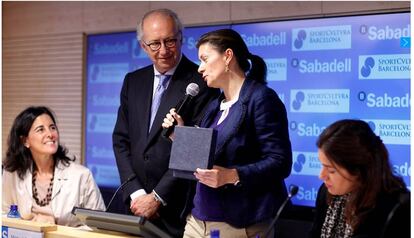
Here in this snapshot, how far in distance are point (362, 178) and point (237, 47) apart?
784 mm

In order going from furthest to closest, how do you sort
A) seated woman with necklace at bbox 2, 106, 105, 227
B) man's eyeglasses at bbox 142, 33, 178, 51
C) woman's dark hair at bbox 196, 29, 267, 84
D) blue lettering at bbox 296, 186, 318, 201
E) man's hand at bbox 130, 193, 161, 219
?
blue lettering at bbox 296, 186, 318, 201, seated woman with necklace at bbox 2, 106, 105, 227, man's eyeglasses at bbox 142, 33, 178, 51, man's hand at bbox 130, 193, 161, 219, woman's dark hair at bbox 196, 29, 267, 84

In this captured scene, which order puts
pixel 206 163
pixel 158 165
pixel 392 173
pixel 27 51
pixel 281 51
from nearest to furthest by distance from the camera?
pixel 392 173, pixel 206 163, pixel 158 165, pixel 281 51, pixel 27 51

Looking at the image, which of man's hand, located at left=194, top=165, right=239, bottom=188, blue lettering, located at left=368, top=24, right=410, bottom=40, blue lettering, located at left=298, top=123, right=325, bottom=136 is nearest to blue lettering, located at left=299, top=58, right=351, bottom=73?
blue lettering, located at left=368, top=24, right=410, bottom=40

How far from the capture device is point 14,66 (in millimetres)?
6246

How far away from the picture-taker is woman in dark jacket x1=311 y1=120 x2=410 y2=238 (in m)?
2.00

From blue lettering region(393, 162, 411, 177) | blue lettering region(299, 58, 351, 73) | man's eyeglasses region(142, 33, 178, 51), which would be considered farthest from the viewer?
blue lettering region(299, 58, 351, 73)

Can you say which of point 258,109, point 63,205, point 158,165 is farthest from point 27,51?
point 258,109

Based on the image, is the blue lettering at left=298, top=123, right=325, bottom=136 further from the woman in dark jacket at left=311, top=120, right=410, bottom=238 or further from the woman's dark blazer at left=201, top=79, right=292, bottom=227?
the woman in dark jacket at left=311, top=120, right=410, bottom=238

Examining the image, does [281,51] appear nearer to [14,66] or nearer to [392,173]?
[392,173]

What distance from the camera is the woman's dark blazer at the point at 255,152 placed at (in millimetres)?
2385

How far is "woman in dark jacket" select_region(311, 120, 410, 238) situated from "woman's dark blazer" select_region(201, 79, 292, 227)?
0.33 meters

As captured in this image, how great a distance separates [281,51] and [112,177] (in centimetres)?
185

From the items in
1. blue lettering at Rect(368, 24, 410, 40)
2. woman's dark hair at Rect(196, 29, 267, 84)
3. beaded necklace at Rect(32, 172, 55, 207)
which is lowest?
beaded necklace at Rect(32, 172, 55, 207)

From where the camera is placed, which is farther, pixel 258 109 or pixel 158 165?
pixel 158 165
